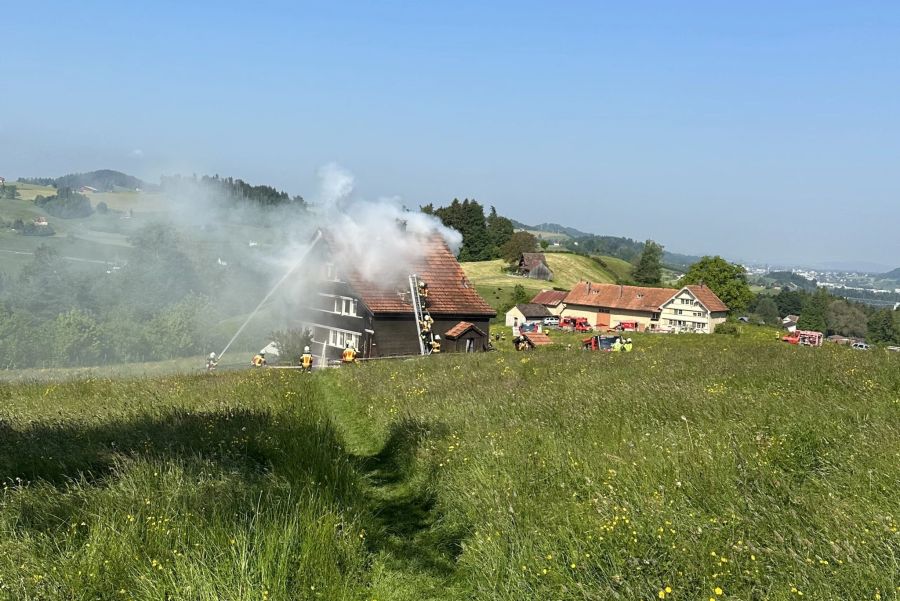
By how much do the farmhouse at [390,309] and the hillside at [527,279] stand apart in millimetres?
56851

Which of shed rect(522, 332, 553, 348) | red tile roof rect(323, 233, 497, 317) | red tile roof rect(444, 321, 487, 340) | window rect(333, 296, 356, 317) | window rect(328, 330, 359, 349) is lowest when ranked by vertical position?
shed rect(522, 332, 553, 348)

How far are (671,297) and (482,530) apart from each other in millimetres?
82602

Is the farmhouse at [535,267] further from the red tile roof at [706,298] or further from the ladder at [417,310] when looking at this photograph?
the ladder at [417,310]

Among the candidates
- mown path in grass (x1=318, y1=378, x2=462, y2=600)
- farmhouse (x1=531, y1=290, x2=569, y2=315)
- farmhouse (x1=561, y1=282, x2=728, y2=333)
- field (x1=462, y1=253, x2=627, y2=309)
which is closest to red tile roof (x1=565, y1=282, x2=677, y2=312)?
A: farmhouse (x1=561, y1=282, x2=728, y2=333)

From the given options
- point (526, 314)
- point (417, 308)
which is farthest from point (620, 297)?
point (417, 308)

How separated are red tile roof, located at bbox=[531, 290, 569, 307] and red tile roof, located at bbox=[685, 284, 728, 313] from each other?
19.1 meters

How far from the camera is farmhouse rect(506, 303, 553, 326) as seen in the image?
7994 centimetres

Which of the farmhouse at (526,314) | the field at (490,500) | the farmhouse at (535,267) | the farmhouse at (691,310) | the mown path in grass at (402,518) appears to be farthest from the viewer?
the farmhouse at (535,267)

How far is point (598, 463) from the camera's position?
262 inches

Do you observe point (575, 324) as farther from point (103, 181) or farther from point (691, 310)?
point (103, 181)

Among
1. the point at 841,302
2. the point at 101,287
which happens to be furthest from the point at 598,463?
the point at 841,302

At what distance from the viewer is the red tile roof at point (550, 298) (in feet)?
293

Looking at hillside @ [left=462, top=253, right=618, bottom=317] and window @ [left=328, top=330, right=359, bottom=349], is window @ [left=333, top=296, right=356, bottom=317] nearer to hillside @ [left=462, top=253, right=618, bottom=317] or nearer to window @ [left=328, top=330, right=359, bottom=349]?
window @ [left=328, top=330, right=359, bottom=349]


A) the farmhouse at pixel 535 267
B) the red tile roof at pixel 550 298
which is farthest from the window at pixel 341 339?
the farmhouse at pixel 535 267
